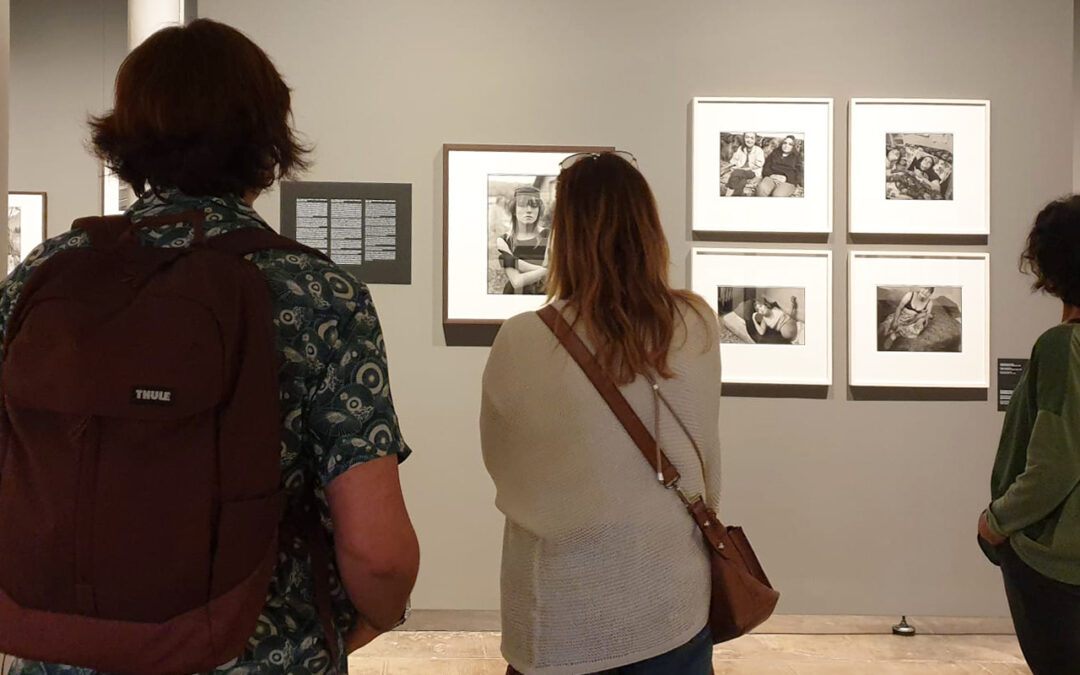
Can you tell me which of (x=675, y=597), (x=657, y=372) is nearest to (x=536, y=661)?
(x=675, y=597)

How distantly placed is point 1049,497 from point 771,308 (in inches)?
91.5

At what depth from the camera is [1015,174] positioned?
4523mm

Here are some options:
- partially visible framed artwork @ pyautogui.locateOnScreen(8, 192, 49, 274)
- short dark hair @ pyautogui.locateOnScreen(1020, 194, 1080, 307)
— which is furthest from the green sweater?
partially visible framed artwork @ pyautogui.locateOnScreen(8, 192, 49, 274)

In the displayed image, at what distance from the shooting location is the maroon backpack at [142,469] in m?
1.09

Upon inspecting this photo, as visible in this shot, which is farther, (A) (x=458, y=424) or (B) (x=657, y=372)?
(A) (x=458, y=424)

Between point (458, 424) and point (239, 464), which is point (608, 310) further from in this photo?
point (458, 424)

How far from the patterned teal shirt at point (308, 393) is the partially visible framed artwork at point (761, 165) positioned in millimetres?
3323

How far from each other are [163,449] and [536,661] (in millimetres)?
976

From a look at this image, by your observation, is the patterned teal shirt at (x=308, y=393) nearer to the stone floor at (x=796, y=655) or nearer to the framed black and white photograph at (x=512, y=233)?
the stone floor at (x=796, y=655)

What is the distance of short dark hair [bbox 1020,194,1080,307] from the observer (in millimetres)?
2244

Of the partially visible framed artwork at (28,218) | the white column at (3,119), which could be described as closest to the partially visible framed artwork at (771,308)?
the white column at (3,119)

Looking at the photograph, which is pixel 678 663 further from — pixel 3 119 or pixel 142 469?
pixel 3 119

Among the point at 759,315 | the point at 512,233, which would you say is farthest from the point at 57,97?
the point at 759,315

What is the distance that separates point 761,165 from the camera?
14.5 feet
